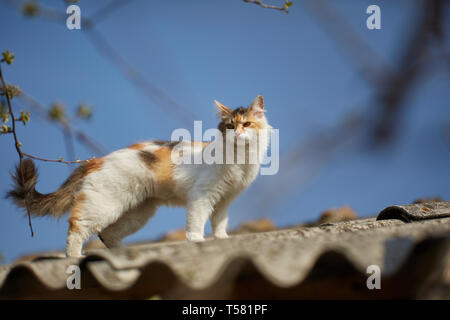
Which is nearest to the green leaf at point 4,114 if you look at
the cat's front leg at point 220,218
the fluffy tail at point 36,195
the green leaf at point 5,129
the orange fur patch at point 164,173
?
the green leaf at point 5,129

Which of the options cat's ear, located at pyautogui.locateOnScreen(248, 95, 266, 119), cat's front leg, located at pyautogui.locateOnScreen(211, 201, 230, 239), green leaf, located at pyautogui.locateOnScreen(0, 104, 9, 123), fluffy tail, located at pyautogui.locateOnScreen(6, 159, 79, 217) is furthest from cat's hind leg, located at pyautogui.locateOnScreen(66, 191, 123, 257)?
cat's ear, located at pyautogui.locateOnScreen(248, 95, 266, 119)

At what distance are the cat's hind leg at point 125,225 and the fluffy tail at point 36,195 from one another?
558mm

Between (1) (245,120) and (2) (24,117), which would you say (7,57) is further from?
(1) (245,120)

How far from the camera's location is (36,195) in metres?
4.56

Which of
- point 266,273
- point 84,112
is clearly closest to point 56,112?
point 84,112

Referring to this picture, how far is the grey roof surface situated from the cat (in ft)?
6.98

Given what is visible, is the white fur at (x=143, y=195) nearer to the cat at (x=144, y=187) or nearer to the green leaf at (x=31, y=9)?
the cat at (x=144, y=187)

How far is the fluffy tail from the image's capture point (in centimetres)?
438

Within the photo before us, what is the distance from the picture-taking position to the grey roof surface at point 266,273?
5.37 ft

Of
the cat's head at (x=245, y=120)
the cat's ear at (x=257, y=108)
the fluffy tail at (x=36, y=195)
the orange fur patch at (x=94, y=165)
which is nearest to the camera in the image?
the fluffy tail at (x=36, y=195)

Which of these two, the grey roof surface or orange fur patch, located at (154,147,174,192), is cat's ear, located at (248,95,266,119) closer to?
orange fur patch, located at (154,147,174,192)
